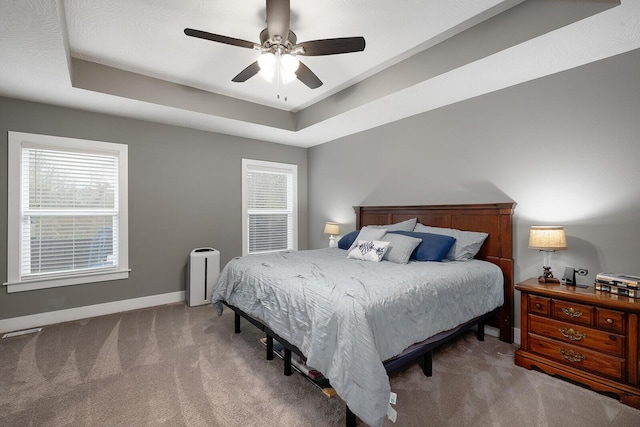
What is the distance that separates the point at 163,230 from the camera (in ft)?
13.3

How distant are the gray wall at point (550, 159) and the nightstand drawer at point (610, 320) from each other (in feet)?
1.82

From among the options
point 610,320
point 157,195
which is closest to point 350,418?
point 610,320

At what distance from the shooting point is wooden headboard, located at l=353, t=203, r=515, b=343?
285 cm

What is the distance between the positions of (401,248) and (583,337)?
4.80 ft

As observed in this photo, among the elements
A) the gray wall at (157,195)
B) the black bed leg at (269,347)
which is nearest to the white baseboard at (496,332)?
the black bed leg at (269,347)

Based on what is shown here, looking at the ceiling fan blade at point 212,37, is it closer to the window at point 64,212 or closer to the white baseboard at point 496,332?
the window at point 64,212

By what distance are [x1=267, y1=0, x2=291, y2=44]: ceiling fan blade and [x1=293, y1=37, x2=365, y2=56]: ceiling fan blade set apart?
5.9 inches

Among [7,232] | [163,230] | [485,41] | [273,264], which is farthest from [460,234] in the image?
[7,232]

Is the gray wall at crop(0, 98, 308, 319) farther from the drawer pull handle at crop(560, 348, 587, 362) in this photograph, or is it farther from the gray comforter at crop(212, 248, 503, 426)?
the drawer pull handle at crop(560, 348, 587, 362)

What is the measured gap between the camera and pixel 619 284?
2074 mm

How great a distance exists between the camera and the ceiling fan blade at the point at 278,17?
1960 mm

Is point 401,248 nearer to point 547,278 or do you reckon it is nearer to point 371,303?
point 547,278

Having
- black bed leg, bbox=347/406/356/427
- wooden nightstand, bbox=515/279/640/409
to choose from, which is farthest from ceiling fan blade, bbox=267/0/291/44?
wooden nightstand, bbox=515/279/640/409

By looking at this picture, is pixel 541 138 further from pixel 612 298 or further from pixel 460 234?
pixel 612 298
